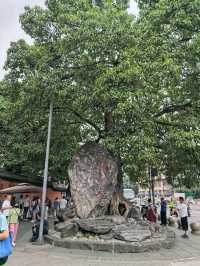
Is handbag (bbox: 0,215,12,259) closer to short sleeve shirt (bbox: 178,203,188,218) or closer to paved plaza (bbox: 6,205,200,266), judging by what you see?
paved plaza (bbox: 6,205,200,266)

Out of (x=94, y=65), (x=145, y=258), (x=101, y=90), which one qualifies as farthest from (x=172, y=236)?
(x=94, y=65)

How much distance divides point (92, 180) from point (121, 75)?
4391 millimetres

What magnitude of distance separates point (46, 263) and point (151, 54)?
7.93m

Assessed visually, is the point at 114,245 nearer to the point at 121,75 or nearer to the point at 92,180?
the point at 92,180

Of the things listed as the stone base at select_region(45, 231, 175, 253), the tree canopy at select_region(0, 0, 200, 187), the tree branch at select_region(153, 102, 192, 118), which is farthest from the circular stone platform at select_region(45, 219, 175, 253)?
the tree branch at select_region(153, 102, 192, 118)

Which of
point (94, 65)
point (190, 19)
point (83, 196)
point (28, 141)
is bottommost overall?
point (83, 196)

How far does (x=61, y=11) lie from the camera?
46.5ft

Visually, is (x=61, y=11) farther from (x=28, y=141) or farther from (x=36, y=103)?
(x=28, y=141)

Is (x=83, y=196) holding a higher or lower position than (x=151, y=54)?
lower

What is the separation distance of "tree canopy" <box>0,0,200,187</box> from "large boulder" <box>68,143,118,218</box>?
68cm

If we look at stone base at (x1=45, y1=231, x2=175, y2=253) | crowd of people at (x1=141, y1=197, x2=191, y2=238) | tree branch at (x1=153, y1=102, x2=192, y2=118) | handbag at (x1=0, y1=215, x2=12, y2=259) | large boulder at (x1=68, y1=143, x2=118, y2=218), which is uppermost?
tree branch at (x1=153, y1=102, x2=192, y2=118)

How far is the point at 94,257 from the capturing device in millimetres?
9992

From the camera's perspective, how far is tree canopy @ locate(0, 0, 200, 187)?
39.4ft

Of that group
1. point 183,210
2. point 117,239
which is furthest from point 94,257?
point 183,210
